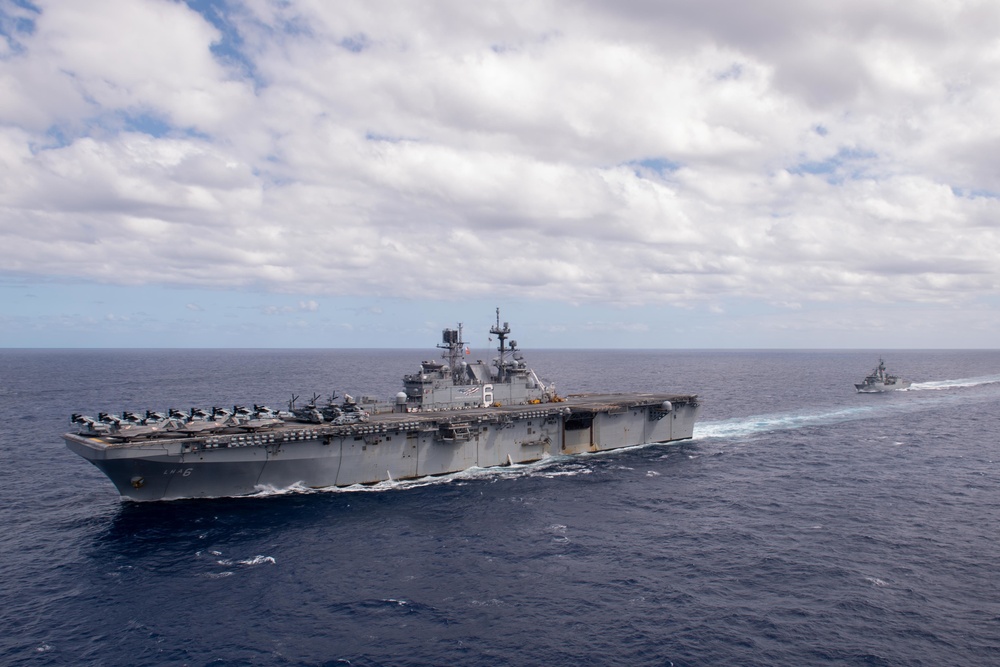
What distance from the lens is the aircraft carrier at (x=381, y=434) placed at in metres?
31.8

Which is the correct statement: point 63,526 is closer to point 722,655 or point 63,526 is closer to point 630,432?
point 722,655

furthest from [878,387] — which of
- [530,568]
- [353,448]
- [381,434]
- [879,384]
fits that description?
[530,568]

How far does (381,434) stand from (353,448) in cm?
174

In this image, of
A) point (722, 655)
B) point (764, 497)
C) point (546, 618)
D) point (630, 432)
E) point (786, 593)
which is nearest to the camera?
point (722, 655)

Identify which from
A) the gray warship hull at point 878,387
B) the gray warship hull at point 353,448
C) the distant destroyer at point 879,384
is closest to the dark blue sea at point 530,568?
the gray warship hull at point 353,448

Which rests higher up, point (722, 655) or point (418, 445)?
point (418, 445)

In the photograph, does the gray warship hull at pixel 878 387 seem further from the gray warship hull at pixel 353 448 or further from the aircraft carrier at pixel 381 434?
the gray warship hull at pixel 353 448

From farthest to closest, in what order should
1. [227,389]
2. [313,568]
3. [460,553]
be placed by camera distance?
[227,389] < [460,553] < [313,568]

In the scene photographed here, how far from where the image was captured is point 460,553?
26531 millimetres

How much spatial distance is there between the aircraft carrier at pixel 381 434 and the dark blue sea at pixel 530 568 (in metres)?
1.37

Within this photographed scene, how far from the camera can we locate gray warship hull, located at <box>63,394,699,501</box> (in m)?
31.3

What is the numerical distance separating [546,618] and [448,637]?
3.33 m

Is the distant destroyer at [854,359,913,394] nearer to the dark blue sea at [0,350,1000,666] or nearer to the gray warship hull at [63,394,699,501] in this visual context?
the dark blue sea at [0,350,1000,666]

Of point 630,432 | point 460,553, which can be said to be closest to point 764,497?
point 630,432
